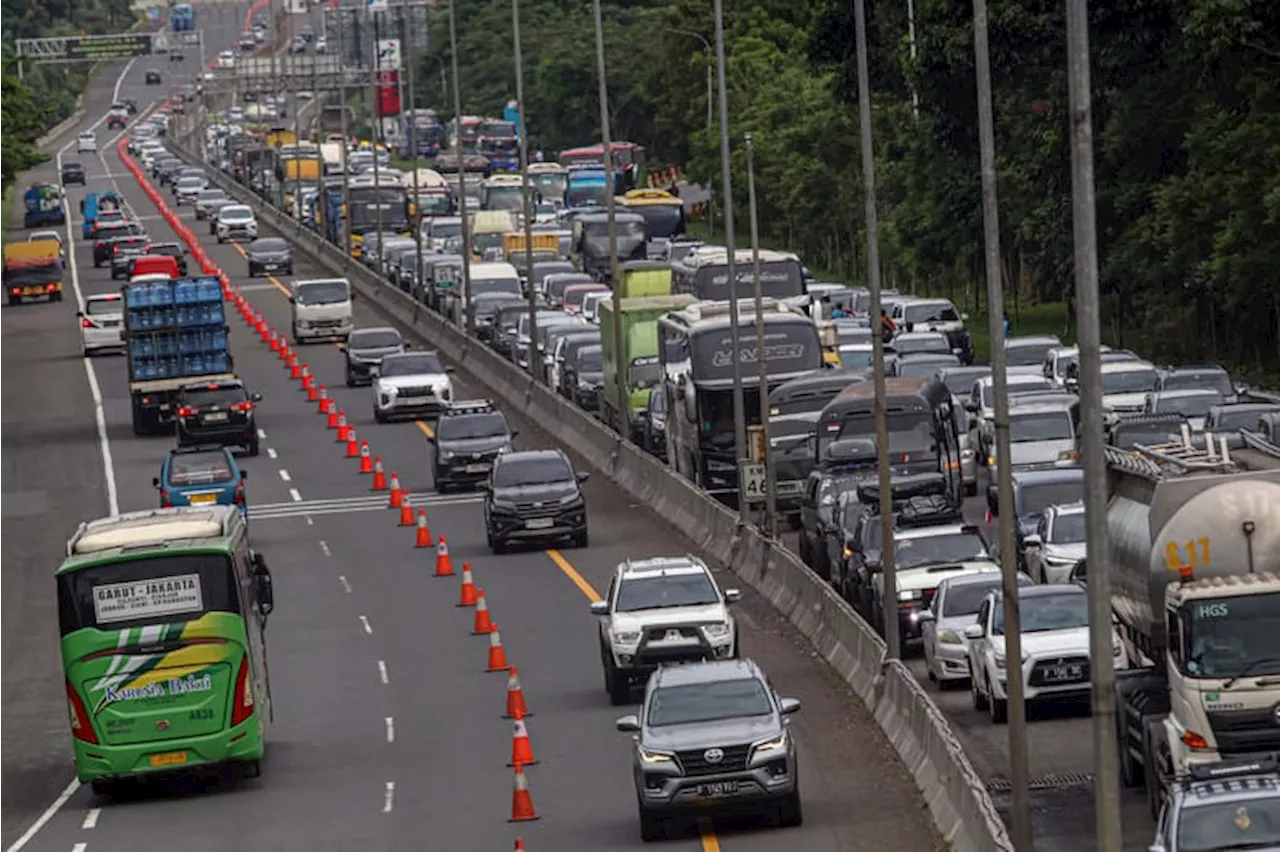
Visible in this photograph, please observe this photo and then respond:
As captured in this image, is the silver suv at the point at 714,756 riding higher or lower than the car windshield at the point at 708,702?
lower

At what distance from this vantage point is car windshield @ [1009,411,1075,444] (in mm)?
55500

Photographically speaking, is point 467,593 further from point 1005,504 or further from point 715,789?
point 1005,504

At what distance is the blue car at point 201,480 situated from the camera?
56.8 m

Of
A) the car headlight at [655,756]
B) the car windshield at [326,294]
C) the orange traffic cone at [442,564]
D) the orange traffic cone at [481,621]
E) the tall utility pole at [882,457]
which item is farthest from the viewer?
the car windshield at [326,294]

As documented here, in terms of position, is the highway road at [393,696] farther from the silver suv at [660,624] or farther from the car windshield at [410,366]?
the car windshield at [410,366]

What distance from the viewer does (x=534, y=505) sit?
176 ft

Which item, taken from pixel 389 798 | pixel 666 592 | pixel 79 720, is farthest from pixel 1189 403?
pixel 79 720

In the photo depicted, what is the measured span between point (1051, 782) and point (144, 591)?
9.91m

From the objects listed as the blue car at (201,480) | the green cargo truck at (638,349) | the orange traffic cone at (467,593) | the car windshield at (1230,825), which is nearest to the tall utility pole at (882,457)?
the orange traffic cone at (467,593)

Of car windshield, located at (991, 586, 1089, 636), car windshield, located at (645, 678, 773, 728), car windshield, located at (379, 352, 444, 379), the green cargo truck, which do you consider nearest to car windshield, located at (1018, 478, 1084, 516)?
car windshield, located at (991, 586, 1089, 636)

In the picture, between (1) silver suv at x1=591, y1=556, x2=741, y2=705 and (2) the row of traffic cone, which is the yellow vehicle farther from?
(1) silver suv at x1=591, y1=556, x2=741, y2=705

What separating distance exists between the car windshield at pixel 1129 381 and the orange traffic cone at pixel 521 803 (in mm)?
29763

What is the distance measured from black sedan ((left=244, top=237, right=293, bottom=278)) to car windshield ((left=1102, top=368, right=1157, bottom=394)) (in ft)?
194

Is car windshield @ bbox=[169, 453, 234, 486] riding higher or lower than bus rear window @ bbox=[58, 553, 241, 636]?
lower
